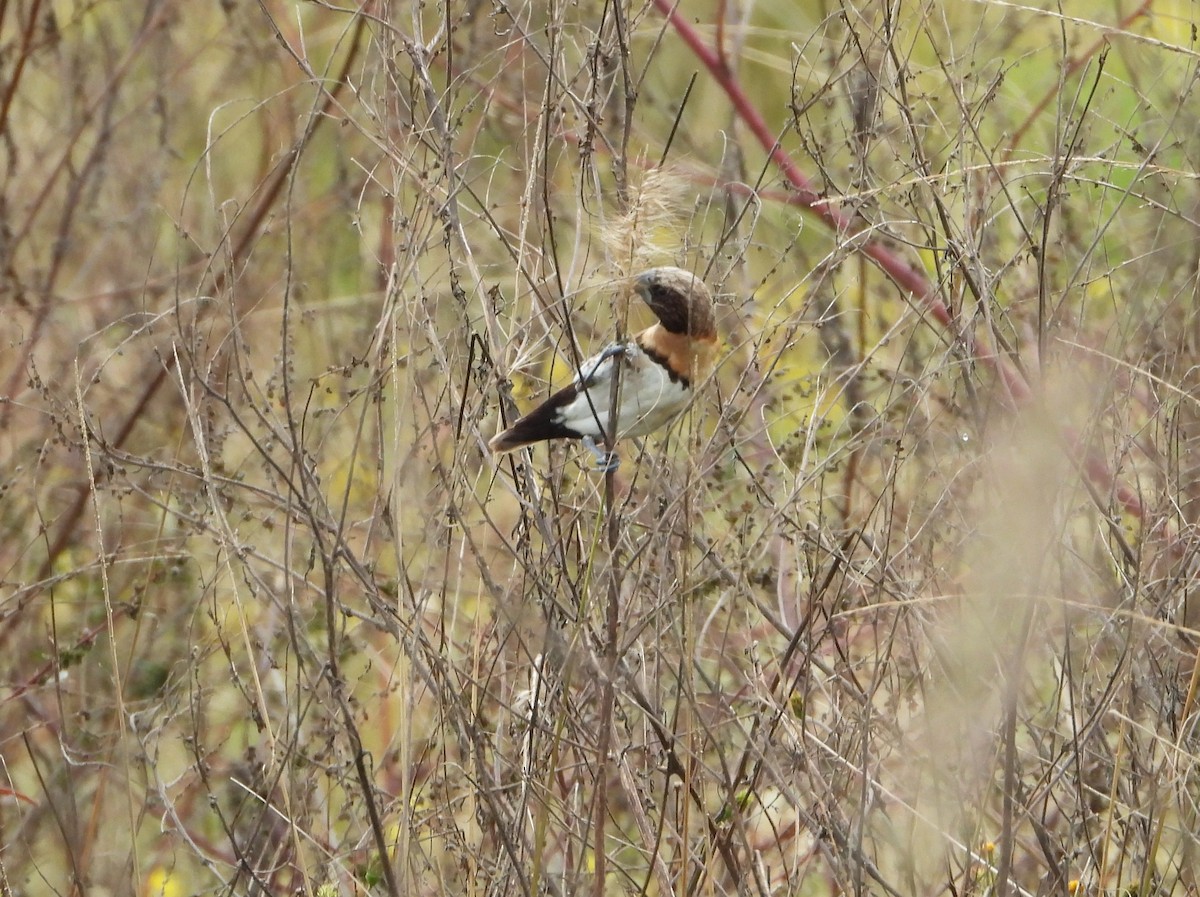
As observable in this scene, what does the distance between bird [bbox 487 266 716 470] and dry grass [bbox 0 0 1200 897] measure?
0.31 feet

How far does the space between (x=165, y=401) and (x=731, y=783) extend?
3.82 m

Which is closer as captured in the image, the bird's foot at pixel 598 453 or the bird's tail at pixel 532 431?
the bird's foot at pixel 598 453

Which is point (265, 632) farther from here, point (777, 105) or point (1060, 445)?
point (777, 105)

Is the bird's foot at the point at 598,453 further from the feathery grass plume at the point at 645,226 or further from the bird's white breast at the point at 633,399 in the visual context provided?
the feathery grass plume at the point at 645,226

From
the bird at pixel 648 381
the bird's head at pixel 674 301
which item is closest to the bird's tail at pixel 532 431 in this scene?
the bird at pixel 648 381

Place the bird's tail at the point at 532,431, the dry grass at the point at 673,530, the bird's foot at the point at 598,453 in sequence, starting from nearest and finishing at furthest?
1. the dry grass at the point at 673,530
2. the bird's foot at the point at 598,453
3. the bird's tail at the point at 532,431

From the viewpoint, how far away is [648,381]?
2703 mm

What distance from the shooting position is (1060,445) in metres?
1.50

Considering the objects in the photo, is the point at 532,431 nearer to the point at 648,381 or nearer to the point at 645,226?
the point at 648,381

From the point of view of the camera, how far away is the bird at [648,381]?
8.66 feet

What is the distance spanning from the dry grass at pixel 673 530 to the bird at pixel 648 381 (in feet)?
0.31

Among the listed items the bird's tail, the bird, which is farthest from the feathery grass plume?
the bird's tail

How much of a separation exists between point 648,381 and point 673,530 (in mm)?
383

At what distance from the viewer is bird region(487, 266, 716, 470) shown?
104 inches
